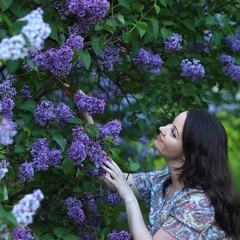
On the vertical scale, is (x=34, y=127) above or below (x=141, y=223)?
above

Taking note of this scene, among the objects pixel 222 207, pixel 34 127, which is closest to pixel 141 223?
pixel 222 207

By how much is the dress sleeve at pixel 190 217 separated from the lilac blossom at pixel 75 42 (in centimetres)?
82

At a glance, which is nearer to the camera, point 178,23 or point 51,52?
point 51,52

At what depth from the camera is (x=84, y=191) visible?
288 centimetres

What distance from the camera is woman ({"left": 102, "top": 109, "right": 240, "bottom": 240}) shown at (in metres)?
2.81

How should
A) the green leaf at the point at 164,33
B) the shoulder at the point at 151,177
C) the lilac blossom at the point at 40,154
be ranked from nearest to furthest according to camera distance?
1. the lilac blossom at the point at 40,154
2. the green leaf at the point at 164,33
3. the shoulder at the point at 151,177

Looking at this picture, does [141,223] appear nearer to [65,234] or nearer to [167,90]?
[65,234]

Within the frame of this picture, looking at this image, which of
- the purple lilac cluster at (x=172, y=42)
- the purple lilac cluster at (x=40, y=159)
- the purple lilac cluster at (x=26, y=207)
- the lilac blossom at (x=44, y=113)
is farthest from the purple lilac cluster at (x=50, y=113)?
the purple lilac cluster at (x=26, y=207)

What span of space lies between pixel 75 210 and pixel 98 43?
0.73 meters

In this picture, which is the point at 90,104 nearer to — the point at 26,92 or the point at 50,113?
the point at 50,113

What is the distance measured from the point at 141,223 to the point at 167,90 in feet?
3.25

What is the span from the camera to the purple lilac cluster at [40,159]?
8.25 feet

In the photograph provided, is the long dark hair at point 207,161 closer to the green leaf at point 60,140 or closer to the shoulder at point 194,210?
the shoulder at point 194,210

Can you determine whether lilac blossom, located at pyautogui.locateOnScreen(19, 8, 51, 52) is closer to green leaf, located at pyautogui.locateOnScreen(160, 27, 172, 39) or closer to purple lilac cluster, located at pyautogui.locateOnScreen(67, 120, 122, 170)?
purple lilac cluster, located at pyautogui.locateOnScreen(67, 120, 122, 170)
